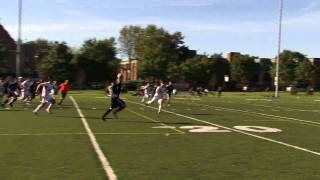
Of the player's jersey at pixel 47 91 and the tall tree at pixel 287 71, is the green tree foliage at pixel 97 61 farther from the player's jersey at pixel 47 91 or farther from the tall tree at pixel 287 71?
the player's jersey at pixel 47 91

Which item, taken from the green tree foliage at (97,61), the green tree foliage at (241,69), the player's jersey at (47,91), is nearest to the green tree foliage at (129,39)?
the green tree foliage at (97,61)

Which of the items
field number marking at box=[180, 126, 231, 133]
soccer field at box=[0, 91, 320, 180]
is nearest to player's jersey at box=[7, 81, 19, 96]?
soccer field at box=[0, 91, 320, 180]

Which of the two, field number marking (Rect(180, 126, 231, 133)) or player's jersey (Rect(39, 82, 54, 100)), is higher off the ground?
player's jersey (Rect(39, 82, 54, 100))

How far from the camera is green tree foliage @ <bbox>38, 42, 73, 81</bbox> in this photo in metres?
99.4

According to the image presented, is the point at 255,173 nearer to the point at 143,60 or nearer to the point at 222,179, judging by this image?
the point at 222,179

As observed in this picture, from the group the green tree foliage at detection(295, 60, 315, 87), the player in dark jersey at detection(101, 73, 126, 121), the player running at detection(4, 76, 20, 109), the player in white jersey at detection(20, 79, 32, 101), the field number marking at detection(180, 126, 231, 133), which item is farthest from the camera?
the green tree foliage at detection(295, 60, 315, 87)

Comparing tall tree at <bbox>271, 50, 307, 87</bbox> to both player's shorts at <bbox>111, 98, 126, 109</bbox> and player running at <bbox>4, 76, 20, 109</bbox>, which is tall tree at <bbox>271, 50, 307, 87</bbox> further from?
player's shorts at <bbox>111, 98, 126, 109</bbox>

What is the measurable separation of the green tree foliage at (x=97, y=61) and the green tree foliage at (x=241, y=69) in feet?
83.5

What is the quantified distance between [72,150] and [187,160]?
277cm

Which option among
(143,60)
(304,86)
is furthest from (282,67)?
(143,60)

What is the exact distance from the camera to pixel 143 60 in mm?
111562

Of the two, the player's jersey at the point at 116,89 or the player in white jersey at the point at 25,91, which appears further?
the player in white jersey at the point at 25,91

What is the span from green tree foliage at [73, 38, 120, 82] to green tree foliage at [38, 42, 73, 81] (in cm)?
554

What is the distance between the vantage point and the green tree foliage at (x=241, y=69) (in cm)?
12450
